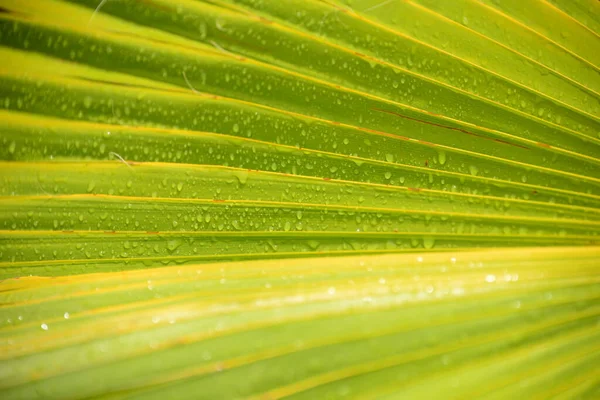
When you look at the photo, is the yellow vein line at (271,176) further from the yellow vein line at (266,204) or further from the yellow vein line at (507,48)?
the yellow vein line at (507,48)

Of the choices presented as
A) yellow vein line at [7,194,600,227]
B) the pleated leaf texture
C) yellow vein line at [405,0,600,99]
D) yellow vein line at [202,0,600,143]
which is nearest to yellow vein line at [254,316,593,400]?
the pleated leaf texture

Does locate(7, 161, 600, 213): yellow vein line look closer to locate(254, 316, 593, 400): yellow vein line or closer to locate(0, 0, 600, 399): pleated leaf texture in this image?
locate(0, 0, 600, 399): pleated leaf texture

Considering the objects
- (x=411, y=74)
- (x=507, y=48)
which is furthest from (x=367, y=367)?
(x=507, y=48)

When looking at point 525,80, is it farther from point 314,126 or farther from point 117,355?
point 117,355

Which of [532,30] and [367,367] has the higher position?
[532,30]

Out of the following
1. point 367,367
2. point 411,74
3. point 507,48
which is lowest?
point 367,367

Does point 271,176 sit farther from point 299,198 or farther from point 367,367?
point 367,367

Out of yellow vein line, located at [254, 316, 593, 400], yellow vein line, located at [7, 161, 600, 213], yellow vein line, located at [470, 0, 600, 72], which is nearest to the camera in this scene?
yellow vein line, located at [254, 316, 593, 400]

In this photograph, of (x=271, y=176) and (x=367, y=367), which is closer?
(x=367, y=367)
